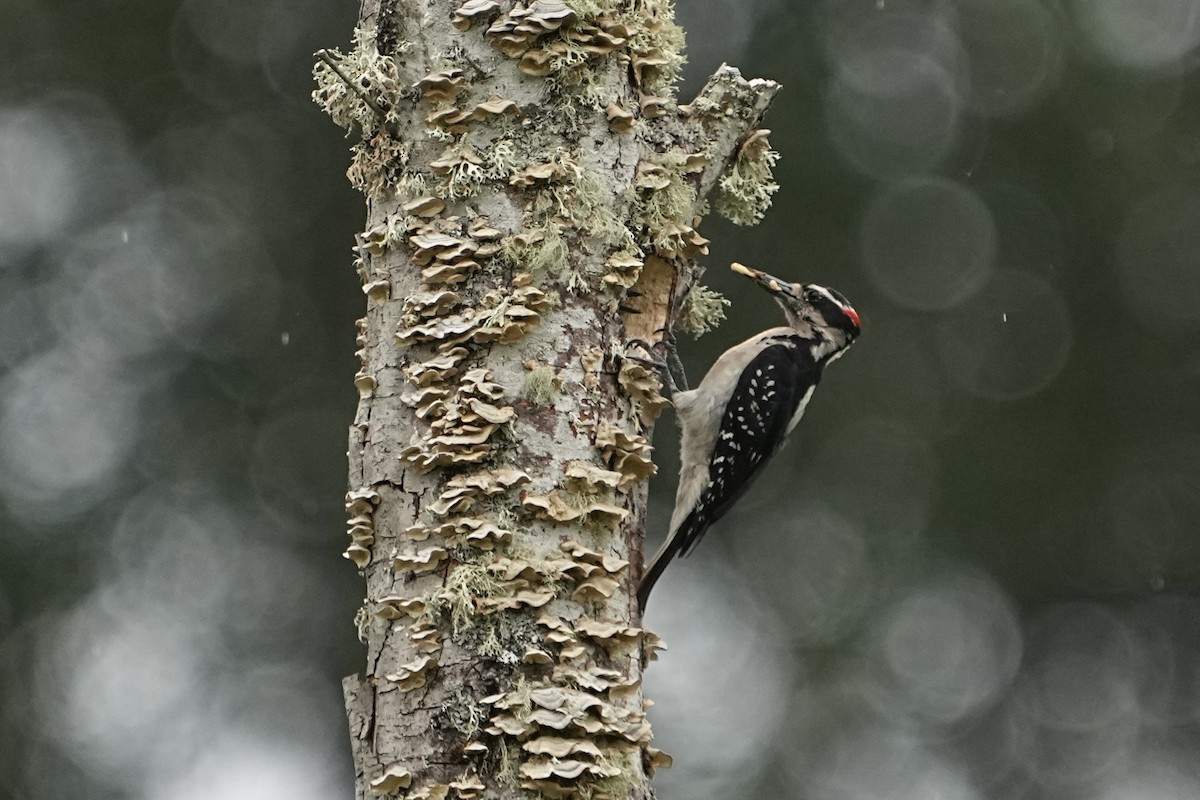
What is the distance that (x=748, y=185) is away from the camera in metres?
4.38

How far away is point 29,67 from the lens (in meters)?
7.92

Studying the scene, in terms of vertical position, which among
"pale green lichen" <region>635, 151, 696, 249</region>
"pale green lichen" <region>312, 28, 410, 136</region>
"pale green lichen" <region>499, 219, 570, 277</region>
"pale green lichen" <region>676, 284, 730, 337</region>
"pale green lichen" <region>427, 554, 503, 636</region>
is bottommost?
"pale green lichen" <region>427, 554, 503, 636</region>

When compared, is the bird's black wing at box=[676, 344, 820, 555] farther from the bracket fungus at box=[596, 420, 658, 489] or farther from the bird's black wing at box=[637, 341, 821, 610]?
the bracket fungus at box=[596, 420, 658, 489]

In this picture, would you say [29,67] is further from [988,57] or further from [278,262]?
[988,57]

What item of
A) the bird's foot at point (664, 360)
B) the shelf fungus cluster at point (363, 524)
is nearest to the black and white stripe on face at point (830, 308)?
the bird's foot at point (664, 360)

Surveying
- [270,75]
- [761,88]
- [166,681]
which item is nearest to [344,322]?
[270,75]

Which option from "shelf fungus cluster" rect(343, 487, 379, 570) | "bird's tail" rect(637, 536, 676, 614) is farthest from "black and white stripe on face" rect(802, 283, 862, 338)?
"shelf fungus cluster" rect(343, 487, 379, 570)

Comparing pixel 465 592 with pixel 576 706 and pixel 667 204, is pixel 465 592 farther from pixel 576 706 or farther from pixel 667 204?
pixel 667 204

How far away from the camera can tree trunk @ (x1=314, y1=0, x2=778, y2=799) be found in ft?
10.2

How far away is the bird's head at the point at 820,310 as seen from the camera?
18.9 feet

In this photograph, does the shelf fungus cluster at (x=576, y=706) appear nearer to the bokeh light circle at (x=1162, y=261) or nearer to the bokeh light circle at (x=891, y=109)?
the bokeh light circle at (x=891, y=109)

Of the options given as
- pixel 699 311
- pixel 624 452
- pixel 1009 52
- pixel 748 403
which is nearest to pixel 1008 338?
pixel 1009 52

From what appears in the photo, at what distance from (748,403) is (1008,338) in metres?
3.46

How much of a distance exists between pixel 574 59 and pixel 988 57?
5315 millimetres
